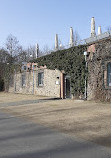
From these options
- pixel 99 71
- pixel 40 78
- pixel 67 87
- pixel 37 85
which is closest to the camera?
pixel 99 71

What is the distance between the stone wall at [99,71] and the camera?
50.6ft

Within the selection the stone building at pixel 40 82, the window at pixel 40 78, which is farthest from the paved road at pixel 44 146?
the window at pixel 40 78

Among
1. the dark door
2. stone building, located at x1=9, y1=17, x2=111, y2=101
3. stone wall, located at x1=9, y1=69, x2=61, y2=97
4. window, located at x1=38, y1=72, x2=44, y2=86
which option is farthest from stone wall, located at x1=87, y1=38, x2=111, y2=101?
window, located at x1=38, y1=72, x2=44, y2=86

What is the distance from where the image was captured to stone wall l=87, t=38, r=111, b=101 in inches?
607

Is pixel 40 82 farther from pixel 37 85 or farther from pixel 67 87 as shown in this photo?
pixel 67 87

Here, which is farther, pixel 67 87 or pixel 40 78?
pixel 40 78

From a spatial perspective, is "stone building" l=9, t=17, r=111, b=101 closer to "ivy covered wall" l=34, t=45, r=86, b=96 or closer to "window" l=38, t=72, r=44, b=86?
"window" l=38, t=72, r=44, b=86

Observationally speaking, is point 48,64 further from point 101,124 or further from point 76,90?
point 101,124

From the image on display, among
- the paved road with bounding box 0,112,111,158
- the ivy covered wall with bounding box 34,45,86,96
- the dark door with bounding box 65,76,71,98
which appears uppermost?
the ivy covered wall with bounding box 34,45,86,96

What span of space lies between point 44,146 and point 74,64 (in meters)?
13.2

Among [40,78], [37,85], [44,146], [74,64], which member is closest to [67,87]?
[74,64]

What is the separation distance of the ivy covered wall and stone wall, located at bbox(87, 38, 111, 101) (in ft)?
2.46

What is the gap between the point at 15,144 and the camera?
5.64 meters

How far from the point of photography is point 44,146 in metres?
5.41
